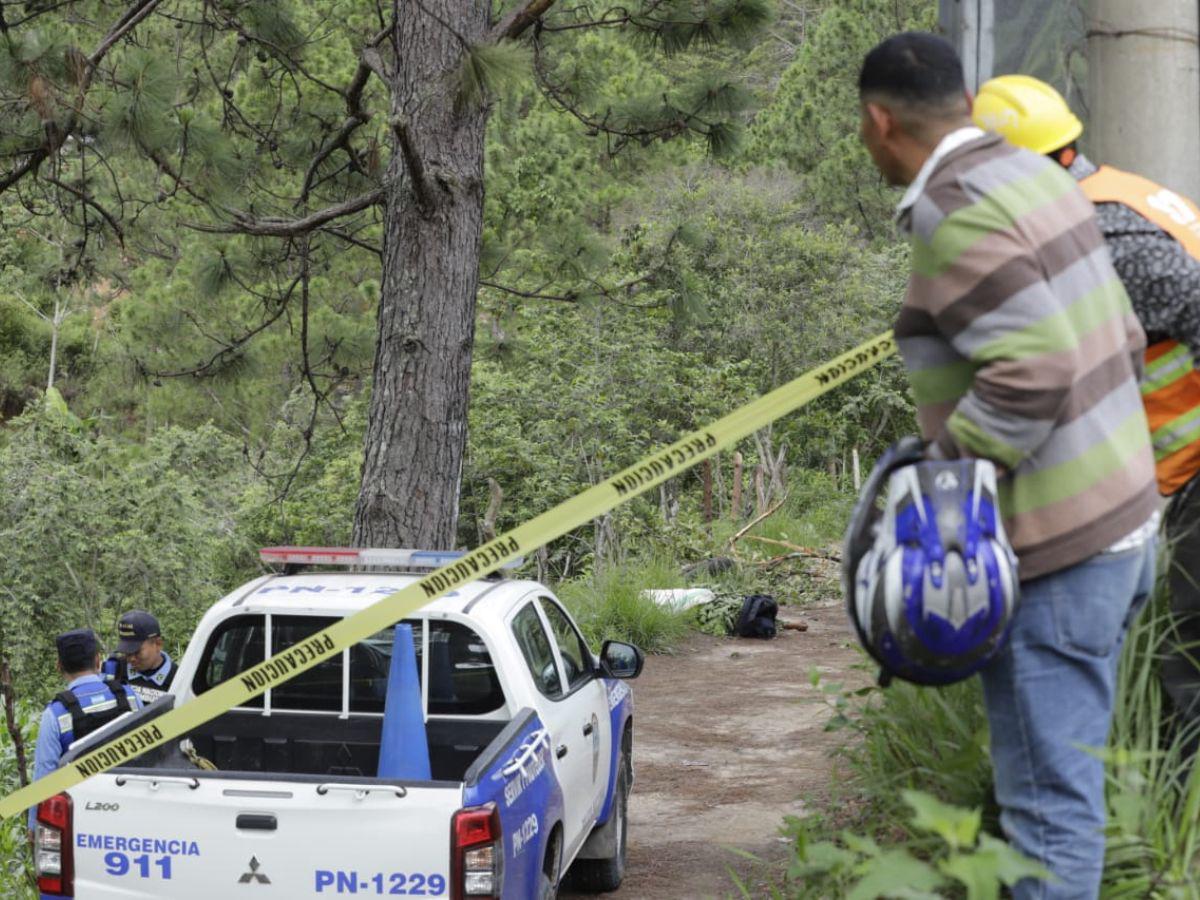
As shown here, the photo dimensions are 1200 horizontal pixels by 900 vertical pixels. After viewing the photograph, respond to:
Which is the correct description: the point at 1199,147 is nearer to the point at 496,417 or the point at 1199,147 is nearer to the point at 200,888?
the point at 200,888

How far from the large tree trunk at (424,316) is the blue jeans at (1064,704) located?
727 cm

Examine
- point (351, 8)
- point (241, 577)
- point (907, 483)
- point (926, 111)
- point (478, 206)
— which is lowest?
point (241, 577)

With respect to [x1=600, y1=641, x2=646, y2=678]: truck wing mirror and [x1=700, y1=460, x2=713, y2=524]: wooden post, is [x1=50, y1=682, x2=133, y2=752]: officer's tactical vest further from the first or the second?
A: [x1=700, y1=460, x2=713, y2=524]: wooden post

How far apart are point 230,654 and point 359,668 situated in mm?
520

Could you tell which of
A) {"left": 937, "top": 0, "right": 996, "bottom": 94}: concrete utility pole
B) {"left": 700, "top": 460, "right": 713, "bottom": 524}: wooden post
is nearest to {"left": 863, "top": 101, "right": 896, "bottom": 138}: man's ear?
{"left": 937, "top": 0, "right": 996, "bottom": 94}: concrete utility pole

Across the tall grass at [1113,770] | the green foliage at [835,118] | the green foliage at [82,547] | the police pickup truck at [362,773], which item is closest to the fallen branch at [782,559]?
the green foliage at [82,547]

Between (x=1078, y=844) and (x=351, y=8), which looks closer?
(x=1078, y=844)

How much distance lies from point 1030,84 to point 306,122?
1054cm

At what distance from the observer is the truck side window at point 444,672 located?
604cm

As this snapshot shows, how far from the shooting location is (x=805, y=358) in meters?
25.8

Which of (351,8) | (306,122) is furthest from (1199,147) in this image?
(351,8)

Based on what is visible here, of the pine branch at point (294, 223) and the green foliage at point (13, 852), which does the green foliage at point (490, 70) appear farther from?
the green foliage at point (13, 852)

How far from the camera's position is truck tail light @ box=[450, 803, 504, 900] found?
4637mm

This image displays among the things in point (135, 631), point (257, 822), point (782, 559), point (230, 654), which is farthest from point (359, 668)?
point (782, 559)
